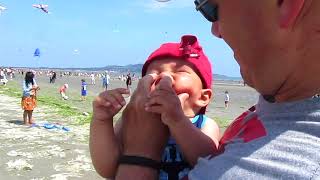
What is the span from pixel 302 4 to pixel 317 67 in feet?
0.55

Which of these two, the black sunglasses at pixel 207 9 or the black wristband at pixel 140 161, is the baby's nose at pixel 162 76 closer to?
the black wristband at pixel 140 161

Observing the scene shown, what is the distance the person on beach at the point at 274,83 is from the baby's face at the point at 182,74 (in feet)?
1.44

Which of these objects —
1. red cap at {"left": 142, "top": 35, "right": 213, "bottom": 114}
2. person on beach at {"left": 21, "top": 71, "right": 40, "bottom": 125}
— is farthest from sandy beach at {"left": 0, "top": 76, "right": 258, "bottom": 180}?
red cap at {"left": 142, "top": 35, "right": 213, "bottom": 114}

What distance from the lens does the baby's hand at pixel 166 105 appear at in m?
1.43

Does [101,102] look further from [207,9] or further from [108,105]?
[207,9]

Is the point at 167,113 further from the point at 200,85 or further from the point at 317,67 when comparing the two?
the point at 317,67

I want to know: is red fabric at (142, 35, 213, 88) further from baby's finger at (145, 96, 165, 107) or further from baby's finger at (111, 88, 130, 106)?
baby's finger at (145, 96, 165, 107)

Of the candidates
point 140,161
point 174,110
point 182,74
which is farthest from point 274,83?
point 182,74

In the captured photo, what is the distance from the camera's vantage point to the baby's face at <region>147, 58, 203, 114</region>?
1678 millimetres

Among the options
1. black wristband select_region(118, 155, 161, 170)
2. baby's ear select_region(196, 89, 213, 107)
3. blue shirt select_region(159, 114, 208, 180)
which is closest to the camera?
black wristband select_region(118, 155, 161, 170)

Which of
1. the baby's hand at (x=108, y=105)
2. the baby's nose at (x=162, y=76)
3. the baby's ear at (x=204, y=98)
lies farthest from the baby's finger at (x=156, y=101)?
the baby's ear at (x=204, y=98)

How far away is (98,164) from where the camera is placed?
1626 millimetres

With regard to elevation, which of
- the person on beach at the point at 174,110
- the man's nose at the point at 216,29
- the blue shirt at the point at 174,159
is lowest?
the blue shirt at the point at 174,159

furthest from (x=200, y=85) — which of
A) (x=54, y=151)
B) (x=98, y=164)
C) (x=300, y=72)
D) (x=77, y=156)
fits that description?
(x=54, y=151)
